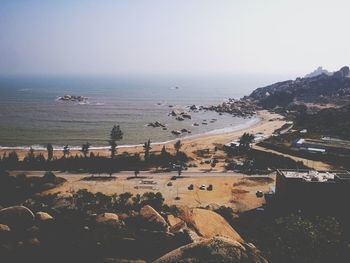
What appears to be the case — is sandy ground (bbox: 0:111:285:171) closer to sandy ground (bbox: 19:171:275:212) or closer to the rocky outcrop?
sandy ground (bbox: 19:171:275:212)

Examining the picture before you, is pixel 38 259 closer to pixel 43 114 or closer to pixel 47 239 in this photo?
pixel 47 239

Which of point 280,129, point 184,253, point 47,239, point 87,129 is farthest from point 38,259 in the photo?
point 280,129

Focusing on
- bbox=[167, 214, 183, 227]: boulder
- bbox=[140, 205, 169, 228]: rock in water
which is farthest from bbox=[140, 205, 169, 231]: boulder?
bbox=[167, 214, 183, 227]: boulder

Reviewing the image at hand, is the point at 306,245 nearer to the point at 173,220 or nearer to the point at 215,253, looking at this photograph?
the point at 215,253

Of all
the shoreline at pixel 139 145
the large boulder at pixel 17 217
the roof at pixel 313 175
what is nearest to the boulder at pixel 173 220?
the large boulder at pixel 17 217

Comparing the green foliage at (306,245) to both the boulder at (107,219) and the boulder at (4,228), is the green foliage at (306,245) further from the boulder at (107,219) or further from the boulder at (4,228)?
the boulder at (4,228)

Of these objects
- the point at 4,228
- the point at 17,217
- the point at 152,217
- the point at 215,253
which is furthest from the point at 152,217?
the point at 215,253
